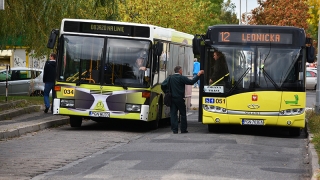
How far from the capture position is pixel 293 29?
19.8 metres

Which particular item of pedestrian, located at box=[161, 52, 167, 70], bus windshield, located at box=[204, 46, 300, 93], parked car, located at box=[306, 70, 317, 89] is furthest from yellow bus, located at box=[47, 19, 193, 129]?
parked car, located at box=[306, 70, 317, 89]

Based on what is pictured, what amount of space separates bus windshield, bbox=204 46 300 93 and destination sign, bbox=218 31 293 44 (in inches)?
7.1

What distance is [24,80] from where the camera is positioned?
35219mm

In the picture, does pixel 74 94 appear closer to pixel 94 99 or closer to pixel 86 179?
pixel 94 99

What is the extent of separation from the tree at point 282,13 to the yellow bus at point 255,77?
49.2 meters

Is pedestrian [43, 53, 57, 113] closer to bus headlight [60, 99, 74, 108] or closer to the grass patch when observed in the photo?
bus headlight [60, 99, 74, 108]

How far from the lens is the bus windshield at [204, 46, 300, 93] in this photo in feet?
64.4

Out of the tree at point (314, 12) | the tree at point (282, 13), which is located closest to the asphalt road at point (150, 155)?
the tree at point (314, 12)

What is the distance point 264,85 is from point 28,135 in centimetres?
578

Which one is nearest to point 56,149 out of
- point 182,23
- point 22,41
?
point 22,41

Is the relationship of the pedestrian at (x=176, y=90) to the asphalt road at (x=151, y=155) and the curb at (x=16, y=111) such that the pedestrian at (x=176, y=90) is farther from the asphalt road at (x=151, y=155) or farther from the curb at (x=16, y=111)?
the curb at (x=16, y=111)

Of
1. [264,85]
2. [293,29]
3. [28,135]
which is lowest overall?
[28,135]

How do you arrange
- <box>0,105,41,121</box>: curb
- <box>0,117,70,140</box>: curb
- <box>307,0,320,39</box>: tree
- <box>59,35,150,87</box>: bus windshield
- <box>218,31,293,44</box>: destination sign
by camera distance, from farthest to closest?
1. <box>307,0,320,39</box>: tree
2. <box>0,105,41,121</box>: curb
3. <box>59,35,150,87</box>: bus windshield
4. <box>218,31,293,44</box>: destination sign
5. <box>0,117,70,140</box>: curb

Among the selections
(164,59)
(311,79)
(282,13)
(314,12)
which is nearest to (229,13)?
(282,13)
